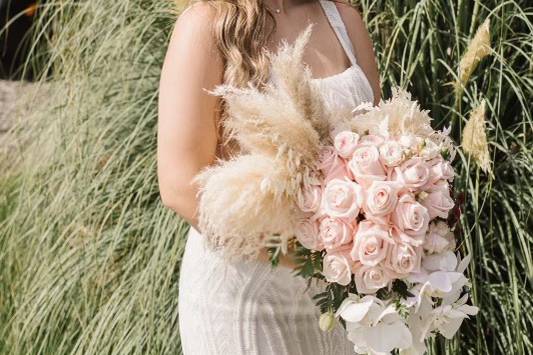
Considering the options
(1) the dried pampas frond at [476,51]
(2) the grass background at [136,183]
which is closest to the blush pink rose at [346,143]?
(1) the dried pampas frond at [476,51]

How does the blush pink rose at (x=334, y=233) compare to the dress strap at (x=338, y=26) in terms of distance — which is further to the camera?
the dress strap at (x=338, y=26)

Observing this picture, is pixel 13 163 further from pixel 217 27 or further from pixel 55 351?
pixel 217 27

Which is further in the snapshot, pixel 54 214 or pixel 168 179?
pixel 54 214

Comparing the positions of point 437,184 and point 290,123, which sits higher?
point 290,123

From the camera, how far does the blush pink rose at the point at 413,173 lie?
6.29 feet

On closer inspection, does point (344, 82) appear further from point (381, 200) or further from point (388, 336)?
point (388, 336)

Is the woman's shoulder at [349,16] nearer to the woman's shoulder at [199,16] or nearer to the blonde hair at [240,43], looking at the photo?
the blonde hair at [240,43]

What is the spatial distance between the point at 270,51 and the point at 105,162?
5.95 ft

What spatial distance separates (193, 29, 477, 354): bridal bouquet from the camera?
1887 millimetres

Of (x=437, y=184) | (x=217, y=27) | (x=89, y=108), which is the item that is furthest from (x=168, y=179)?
(x=89, y=108)

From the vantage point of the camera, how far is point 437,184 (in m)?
1.97

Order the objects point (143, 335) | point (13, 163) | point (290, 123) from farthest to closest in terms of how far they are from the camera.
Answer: point (13, 163) → point (143, 335) → point (290, 123)

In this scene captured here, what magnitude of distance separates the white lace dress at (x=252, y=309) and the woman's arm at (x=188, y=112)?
0.57ft

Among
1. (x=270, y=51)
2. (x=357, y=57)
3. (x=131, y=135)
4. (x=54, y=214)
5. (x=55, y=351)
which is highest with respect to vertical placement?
(x=270, y=51)
